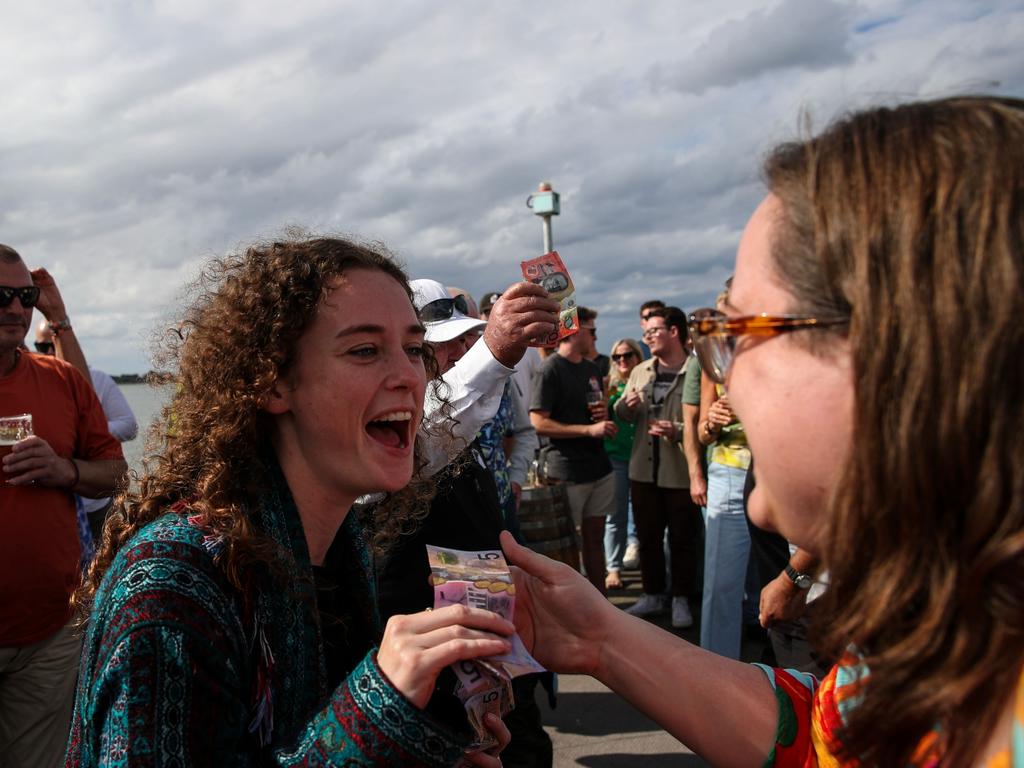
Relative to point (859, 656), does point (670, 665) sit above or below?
below

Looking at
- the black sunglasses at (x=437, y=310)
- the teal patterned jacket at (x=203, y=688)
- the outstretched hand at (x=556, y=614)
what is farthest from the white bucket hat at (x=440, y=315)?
the teal patterned jacket at (x=203, y=688)

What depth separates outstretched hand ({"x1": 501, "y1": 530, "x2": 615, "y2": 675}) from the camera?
2018mm

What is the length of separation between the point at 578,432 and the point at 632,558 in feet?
9.25

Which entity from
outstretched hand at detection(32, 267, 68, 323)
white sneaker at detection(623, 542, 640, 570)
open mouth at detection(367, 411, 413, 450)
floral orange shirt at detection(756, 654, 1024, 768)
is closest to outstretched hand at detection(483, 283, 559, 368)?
open mouth at detection(367, 411, 413, 450)

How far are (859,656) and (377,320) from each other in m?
1.29

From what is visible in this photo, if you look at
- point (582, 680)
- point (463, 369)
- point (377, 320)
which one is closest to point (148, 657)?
point (377, 320)

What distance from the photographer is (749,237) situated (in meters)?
1.23

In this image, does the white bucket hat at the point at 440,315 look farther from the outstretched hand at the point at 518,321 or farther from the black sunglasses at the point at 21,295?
the black sunglasses at the point at 21,295

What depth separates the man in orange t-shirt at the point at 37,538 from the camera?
11.1ft

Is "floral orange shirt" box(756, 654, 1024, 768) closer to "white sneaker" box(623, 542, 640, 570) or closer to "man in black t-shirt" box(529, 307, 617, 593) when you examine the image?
"man in black t-shirt" box(529, 307, 617, 593)

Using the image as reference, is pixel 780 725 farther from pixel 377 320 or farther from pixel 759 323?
pixel 377 320

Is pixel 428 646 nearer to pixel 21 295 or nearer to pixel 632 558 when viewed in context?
pixel 21 295

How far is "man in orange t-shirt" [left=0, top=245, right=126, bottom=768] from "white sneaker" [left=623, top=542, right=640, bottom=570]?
610 cm

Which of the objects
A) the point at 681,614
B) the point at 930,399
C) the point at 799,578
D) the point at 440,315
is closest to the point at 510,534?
the point at 930,399
